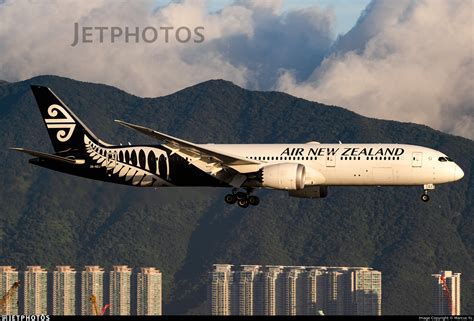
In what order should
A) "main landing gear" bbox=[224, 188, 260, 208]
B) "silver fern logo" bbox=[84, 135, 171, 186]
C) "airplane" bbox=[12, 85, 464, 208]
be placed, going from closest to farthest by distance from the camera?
"airplane" bbox=[12, 85, 464, 208] < "main landing gear" bbox=[224, 188, 260, 208] < "silver fern logo" bbox=[84, 135, 171, 186]

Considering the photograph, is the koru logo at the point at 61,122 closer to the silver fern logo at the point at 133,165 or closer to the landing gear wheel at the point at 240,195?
the silver fern logo at the point at 133,165

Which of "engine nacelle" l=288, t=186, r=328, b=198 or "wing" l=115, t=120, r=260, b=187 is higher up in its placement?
"wing" l=115, t=120, r=260, b=187

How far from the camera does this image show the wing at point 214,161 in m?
108

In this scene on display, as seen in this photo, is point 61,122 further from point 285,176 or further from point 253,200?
point 285,176

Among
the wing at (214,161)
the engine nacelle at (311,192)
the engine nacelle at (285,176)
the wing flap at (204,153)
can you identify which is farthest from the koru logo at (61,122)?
the engine nacelle at (311,192)

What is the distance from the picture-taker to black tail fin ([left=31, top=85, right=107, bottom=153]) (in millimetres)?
117250

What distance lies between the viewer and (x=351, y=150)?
4237 inches

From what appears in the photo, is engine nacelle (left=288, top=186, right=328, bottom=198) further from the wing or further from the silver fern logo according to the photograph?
the silver fern logo

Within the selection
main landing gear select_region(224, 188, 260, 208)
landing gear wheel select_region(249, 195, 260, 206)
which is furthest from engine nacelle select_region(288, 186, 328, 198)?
main landing gear select_region(224, 188, 260, 208)

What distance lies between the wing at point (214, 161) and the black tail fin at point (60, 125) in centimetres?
1005

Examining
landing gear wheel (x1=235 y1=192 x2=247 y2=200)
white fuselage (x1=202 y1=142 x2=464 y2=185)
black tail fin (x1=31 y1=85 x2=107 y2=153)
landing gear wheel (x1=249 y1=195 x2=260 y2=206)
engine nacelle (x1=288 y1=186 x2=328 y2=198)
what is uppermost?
black tail fin (x1=31 y1=85 x2=107 y2=153)

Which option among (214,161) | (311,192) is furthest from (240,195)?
(311,192)

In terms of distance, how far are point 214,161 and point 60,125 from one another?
1739 centimetres

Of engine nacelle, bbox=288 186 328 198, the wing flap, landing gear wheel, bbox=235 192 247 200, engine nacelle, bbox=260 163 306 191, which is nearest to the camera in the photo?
engine nacelle, bbox=260 163 306 191
